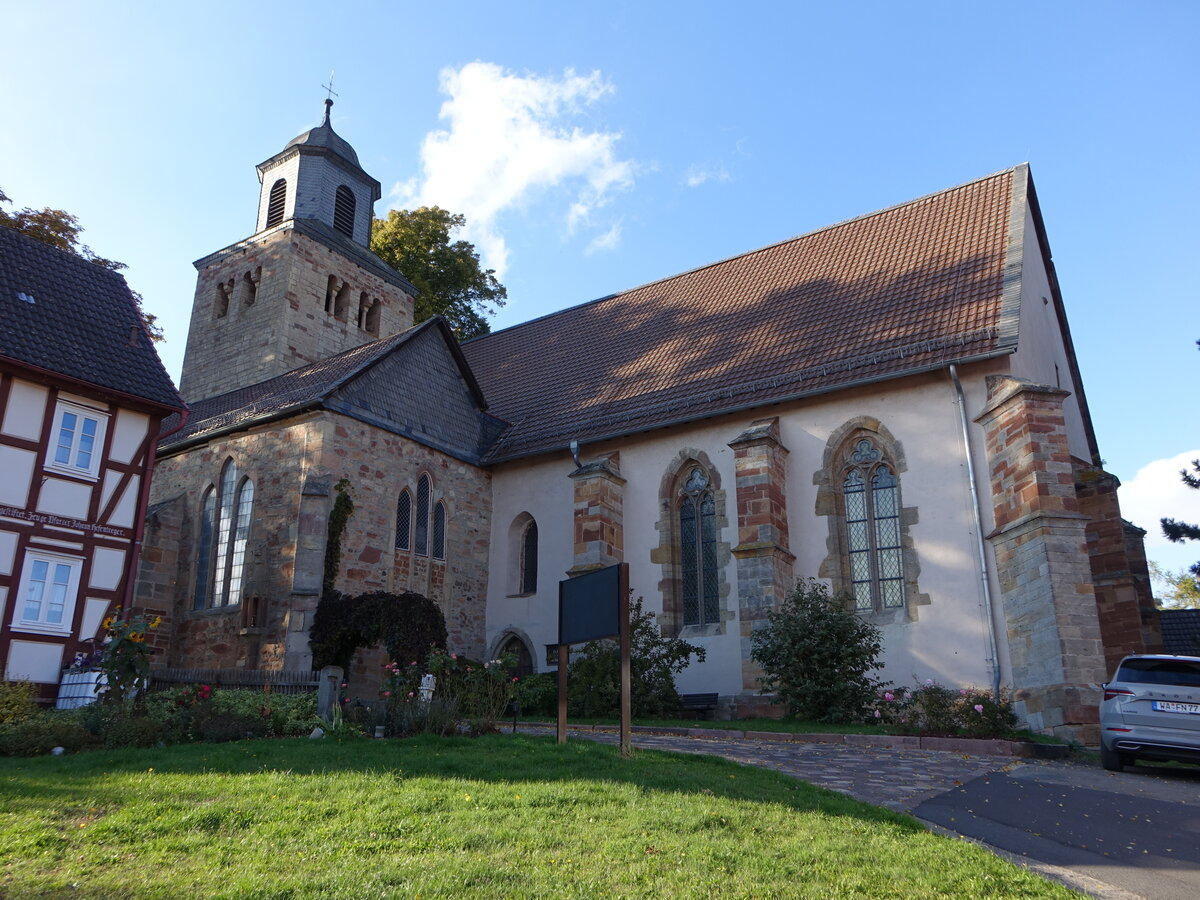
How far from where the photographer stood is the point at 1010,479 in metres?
14.6

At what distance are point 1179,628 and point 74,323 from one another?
27830 mm

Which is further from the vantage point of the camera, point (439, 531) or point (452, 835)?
point (439, 531)

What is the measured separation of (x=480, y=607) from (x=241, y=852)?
48.4 feet

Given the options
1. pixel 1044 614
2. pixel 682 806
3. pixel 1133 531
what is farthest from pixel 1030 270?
pixel 682 806

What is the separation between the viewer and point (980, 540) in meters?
15.0

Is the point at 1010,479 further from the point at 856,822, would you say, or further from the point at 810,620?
the point at 856,822

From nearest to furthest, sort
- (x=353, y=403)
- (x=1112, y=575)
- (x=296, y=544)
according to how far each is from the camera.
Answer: (x=296, y=544) < (x=1112, y=575) < (x=353, y=403)

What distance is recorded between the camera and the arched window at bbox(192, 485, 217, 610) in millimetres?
17938

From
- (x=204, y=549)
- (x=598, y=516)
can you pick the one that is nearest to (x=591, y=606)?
(x=598, y=516)

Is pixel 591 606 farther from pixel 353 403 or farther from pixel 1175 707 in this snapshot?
pixel 353 403

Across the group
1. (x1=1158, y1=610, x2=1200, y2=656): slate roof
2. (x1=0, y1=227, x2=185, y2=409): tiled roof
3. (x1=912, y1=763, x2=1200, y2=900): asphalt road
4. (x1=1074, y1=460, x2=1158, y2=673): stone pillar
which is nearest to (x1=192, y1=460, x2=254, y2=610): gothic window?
(x1=0, y1=227, x2=185, y2=409): tiled roof

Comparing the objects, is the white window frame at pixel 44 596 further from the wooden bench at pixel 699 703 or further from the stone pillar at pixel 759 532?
the stone pillar at pixel 759 532

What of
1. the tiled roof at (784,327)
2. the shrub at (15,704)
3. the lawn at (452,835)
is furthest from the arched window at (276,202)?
the lawn at (452,835)

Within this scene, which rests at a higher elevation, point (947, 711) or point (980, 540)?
point (980, 540)
